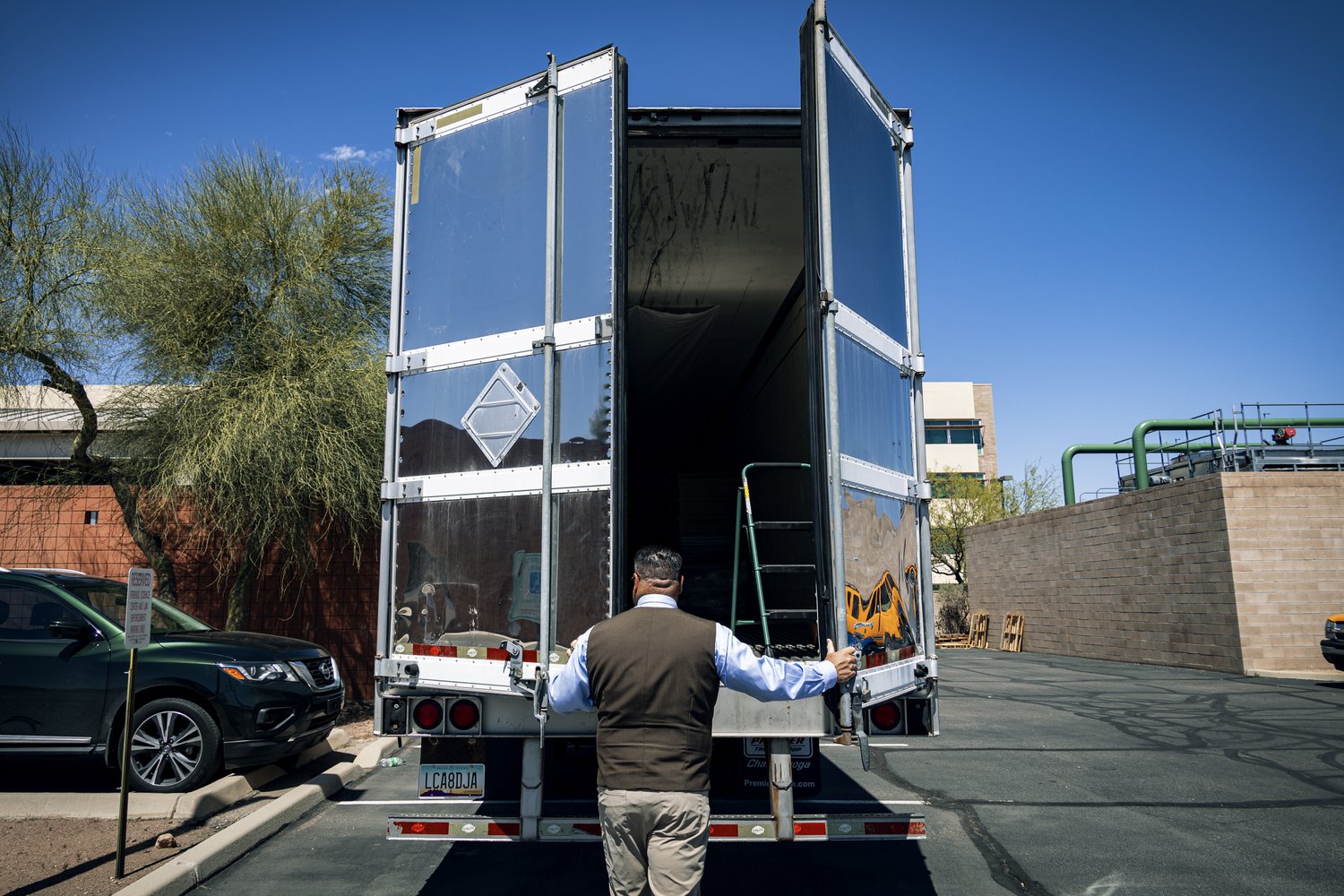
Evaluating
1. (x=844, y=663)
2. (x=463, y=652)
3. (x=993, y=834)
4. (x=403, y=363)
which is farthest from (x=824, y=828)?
(x=403, y=363)

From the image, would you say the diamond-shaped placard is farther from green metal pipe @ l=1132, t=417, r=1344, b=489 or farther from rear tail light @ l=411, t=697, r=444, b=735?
green metal pipe @ l=1132, t=417, r=1344, b=489

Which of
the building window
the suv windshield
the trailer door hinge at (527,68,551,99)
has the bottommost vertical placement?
the suv windshield

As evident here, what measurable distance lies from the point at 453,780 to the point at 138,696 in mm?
4247

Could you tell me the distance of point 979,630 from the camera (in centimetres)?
2964

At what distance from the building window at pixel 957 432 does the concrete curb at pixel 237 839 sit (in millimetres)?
51349

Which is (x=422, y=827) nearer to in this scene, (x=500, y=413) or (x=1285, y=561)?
(x=500, y=413)

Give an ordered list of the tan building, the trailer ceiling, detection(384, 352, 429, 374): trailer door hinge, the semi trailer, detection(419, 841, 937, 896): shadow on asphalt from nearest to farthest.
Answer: the semi trailer → detection(384, 352, 429, 374): trailer door hinge → detection(419, 841, 937, 896): shadow on asphalt → the trailer ceiling → the tan building

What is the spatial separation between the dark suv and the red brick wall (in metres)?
4.47

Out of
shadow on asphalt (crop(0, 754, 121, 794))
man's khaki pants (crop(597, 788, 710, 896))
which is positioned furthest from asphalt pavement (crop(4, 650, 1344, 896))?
shadow on asphalt (crop(0, 754, 121, 794))

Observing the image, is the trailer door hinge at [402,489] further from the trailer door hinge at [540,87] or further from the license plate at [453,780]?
the trailer door hinge at [540,87]

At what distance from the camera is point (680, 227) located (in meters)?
8.17

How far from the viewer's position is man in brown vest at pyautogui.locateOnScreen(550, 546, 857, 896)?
3182 mm

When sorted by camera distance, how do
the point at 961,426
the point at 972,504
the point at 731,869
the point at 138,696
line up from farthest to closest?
the point at 961,426, the point at 972,504, the point at 138,696, the point at 731,869

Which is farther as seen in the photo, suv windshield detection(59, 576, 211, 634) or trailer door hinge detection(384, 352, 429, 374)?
suv windshield detection(59, 576, 211, 634)
